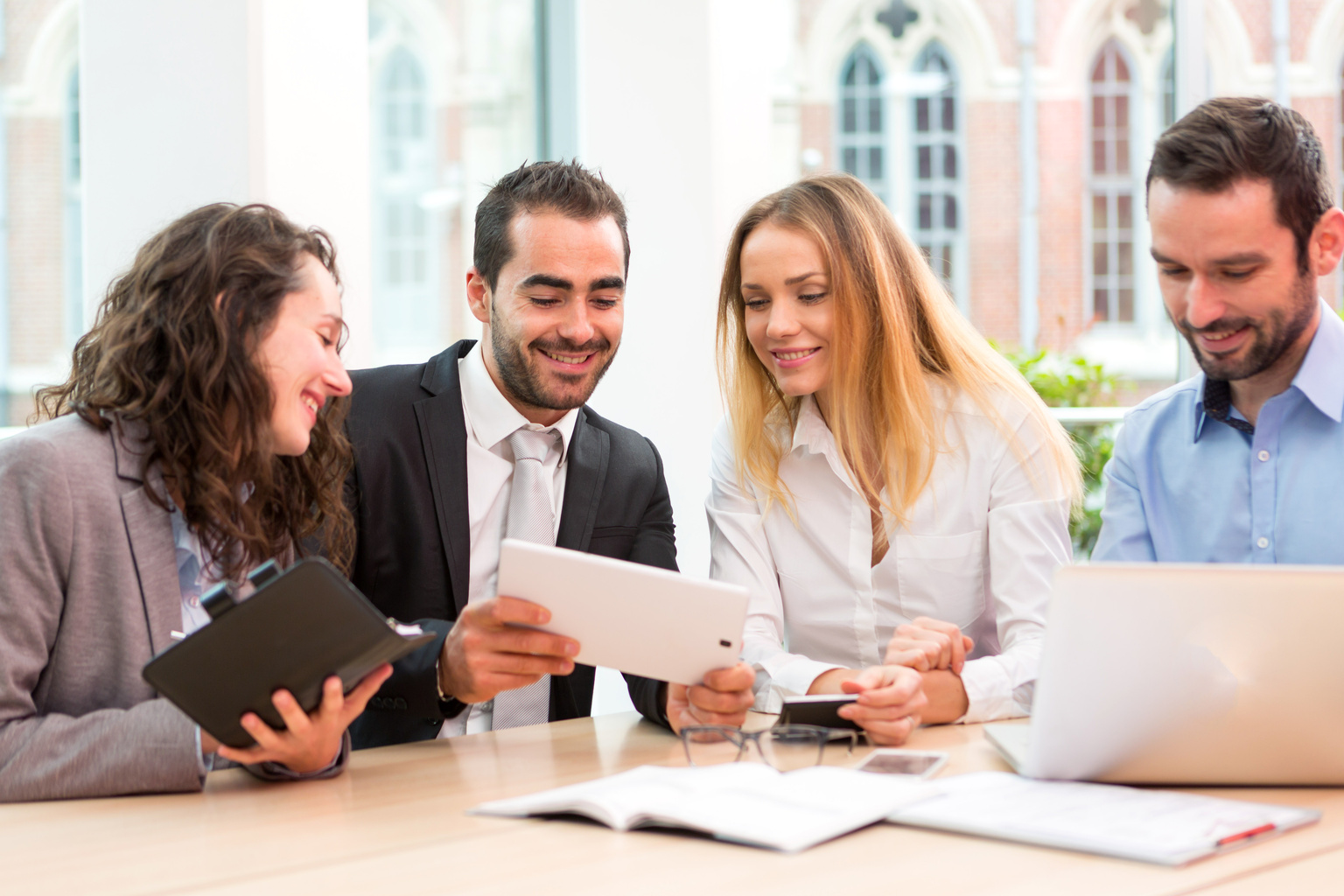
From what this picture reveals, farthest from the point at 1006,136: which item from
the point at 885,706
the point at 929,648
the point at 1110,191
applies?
the point at 885,706

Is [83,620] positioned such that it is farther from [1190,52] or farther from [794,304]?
[1190,52]

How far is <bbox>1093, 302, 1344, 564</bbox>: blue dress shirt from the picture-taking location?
2008 millimetres

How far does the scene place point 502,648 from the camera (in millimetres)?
1673

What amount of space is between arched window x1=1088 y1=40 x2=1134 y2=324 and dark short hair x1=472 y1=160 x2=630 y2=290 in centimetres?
1026

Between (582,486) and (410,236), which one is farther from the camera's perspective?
(410,236)

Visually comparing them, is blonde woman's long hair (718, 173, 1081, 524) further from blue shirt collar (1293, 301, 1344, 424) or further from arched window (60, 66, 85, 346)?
arched window (60, 66, 85, 346)

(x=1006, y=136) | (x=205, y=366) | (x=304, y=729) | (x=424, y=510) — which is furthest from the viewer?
(x=1006, y=136)

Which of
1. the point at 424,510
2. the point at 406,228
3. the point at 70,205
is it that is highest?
the point at 70,205

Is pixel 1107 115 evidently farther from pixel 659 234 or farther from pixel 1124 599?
pixel 1124 599

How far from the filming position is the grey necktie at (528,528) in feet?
7.51

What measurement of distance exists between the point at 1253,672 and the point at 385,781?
1.07 meters

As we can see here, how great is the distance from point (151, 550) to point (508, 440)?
0.94 metres

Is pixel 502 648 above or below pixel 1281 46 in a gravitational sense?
below

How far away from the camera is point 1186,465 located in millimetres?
2148
